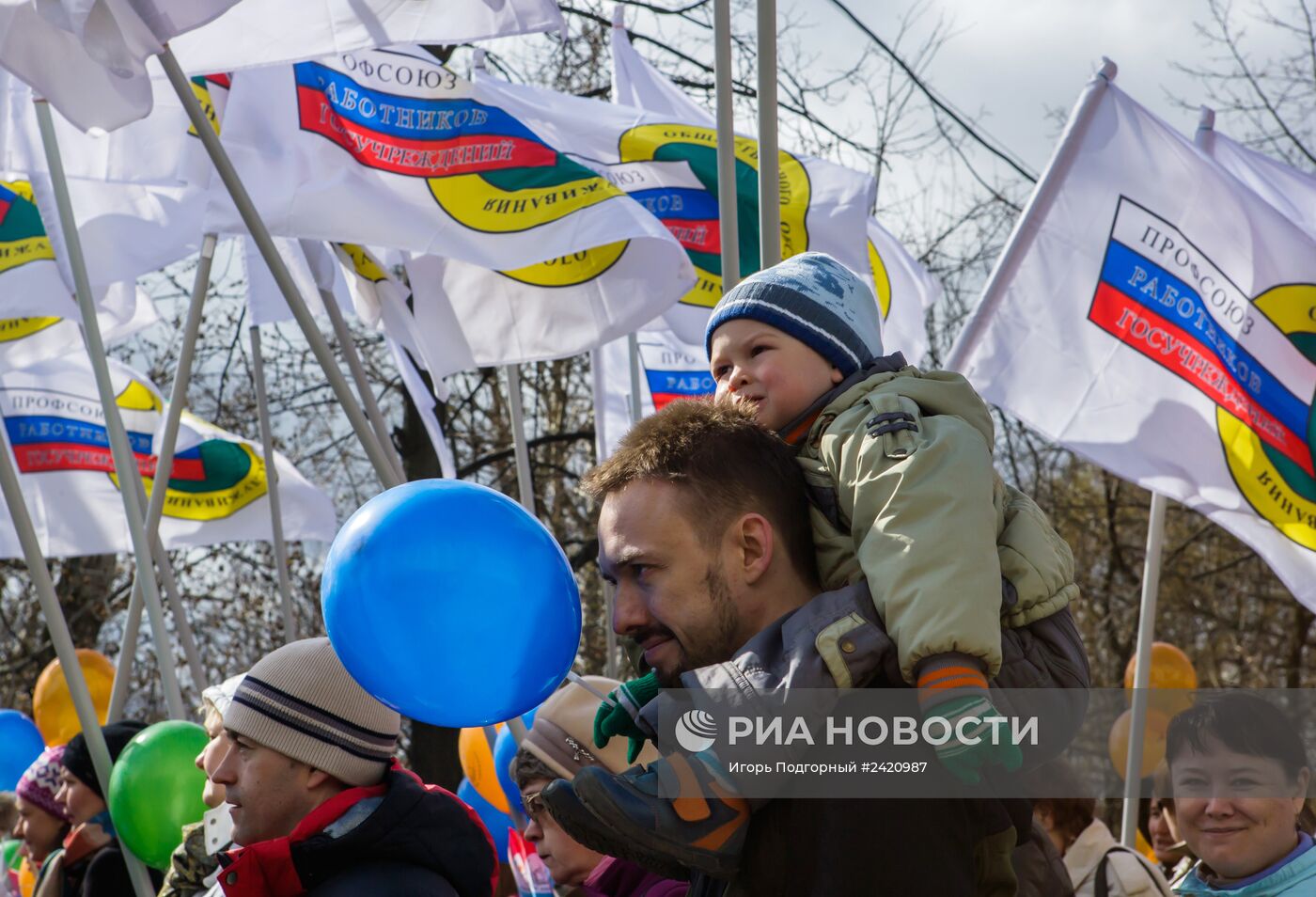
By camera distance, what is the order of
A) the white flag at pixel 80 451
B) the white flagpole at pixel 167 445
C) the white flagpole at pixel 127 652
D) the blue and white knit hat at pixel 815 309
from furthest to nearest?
the white flag at pixel 80 451
the white flagpole at pixel 127 652
the white flagpole at pixel 167 445
the blue and white knit hat at pixel 815 309

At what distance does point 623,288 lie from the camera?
21.0 feet

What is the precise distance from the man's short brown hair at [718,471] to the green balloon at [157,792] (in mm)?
2909

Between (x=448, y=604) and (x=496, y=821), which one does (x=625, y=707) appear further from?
(x=496, y=821)

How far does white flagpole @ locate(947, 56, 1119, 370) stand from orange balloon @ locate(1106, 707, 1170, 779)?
251 centimetres

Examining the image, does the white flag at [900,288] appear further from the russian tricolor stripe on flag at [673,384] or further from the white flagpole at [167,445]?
the white flagpole at [167,445]

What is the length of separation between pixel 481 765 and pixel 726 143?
3.31 meters

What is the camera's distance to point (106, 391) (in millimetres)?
5320

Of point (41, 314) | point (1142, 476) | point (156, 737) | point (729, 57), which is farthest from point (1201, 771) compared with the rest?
point (41, 314)

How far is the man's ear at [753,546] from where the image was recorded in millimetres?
1979

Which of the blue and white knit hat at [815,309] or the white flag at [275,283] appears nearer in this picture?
the blue and white knit hat at [815,309]

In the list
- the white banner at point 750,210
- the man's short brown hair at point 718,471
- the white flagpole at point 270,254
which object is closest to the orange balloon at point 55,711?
the white banner at point 750,210

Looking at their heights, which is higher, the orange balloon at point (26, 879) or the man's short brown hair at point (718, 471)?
the man's short brown hair at point (718, 471)

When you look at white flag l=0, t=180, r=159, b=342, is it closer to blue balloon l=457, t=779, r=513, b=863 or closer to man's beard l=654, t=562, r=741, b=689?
blue balloon l=457, t=779, r=513, b=863

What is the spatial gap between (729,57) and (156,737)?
2.63m
